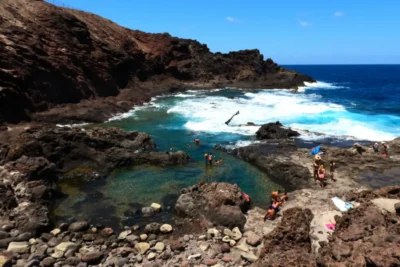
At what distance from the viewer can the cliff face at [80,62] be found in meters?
34.1

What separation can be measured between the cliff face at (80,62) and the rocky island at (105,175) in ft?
0.59

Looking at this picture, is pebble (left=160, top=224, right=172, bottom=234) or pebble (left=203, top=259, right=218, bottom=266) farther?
pebble (left=160, top=224, right=172, bottom=234)

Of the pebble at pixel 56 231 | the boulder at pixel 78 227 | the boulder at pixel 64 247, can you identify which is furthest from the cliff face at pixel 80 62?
the boulder at pixel 64 247

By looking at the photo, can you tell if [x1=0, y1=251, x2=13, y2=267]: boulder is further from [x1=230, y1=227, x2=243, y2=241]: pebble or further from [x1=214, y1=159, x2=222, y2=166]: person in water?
[x1=214, y1=159, x2=222, y2=166]: person in water

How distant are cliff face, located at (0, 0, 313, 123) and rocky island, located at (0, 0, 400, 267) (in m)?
0.18

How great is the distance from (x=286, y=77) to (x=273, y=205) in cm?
7916

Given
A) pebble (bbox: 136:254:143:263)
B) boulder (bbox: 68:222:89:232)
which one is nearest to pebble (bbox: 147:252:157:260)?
pebble (bbox: 136:254:143:263)

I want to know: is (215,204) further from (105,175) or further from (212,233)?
(105,175)

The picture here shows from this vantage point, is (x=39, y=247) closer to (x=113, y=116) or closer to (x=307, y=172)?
(x=307, y=172)

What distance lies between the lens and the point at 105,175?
21.3m

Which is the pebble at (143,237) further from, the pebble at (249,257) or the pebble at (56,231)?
the pebble at (249,257)

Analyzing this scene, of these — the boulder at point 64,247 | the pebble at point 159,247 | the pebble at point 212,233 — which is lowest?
the pebble at point 159,247

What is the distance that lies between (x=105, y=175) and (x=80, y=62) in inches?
1161

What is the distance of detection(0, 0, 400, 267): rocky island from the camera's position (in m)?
10.6
